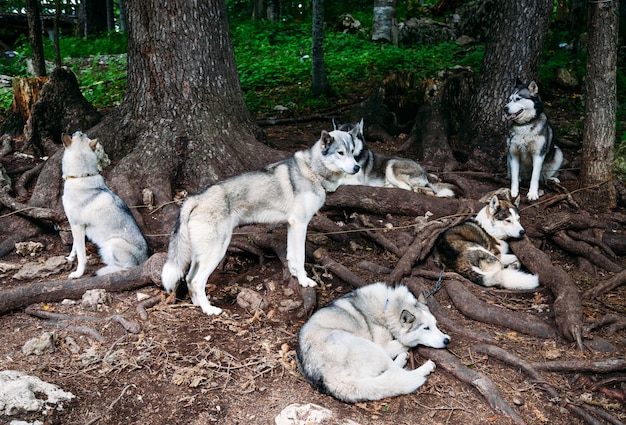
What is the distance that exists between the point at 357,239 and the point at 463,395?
3061 millimetres

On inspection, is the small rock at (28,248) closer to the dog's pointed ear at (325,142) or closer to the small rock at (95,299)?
the small rock at (95,299)

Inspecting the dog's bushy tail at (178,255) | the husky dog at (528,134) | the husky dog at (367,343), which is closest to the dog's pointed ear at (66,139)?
the dog's bushy tail at (178,255)

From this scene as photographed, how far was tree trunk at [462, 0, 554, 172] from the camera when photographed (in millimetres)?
8547

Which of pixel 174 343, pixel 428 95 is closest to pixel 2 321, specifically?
pixel 174 343

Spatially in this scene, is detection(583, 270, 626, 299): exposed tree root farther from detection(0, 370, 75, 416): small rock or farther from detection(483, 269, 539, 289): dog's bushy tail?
detection(0, 370, 75, 416): small rock

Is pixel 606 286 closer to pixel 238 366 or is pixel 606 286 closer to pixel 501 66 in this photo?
pixel 238 366

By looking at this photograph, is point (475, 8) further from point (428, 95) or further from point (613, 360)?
point (613, 360)

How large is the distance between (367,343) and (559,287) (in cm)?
234

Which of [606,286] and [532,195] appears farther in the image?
[532,195]

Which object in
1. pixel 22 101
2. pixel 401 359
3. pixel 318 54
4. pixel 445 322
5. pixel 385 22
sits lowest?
pixel 401 359

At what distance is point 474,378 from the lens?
421 centimetres

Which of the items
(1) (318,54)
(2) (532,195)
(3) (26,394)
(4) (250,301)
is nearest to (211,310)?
(4) (250,301)

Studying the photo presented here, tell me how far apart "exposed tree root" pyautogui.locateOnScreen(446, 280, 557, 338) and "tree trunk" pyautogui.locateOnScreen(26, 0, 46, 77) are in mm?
9992

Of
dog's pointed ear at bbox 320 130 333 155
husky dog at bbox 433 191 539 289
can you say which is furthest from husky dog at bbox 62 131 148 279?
husky dog at bbox 433 191 539 289
